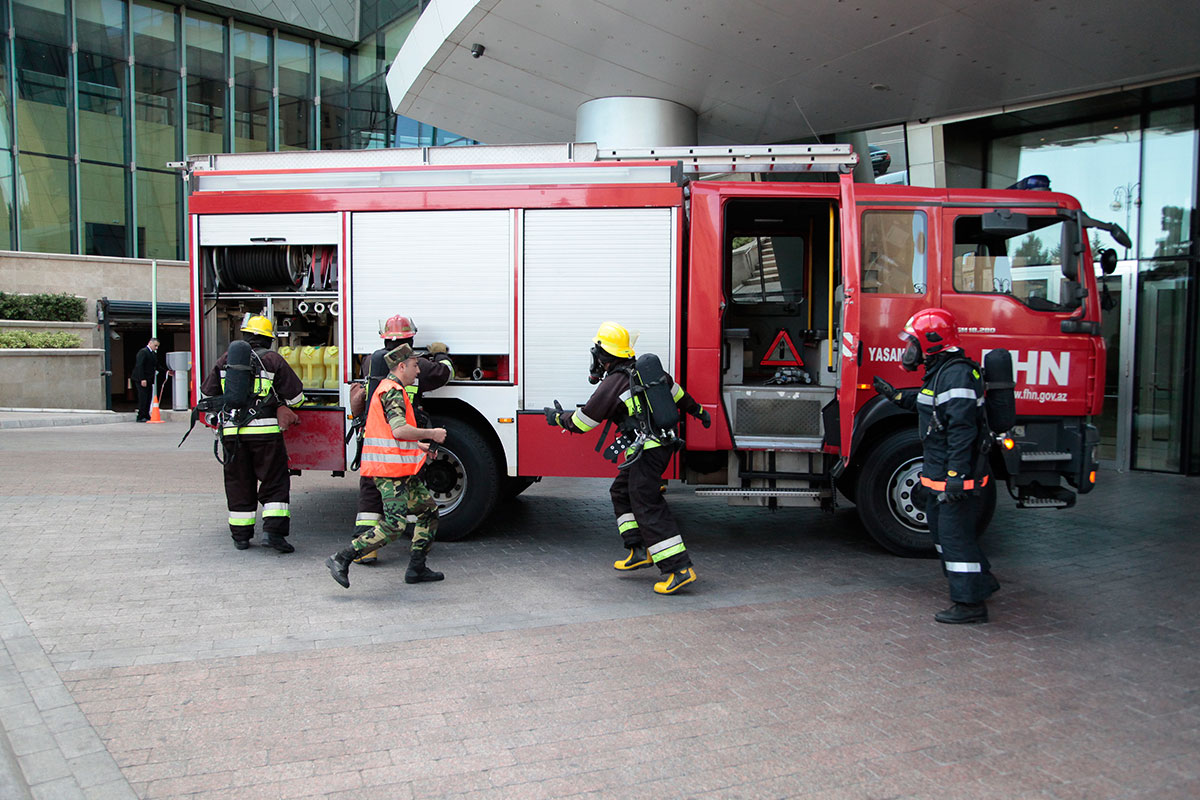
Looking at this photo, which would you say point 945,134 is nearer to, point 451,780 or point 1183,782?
point 1183,782

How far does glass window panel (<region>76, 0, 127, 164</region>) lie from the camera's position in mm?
23938

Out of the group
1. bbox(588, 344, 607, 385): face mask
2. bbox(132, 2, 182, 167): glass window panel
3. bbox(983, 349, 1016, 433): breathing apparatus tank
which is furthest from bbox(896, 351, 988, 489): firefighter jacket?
bbox(132, 2, 182, 167): glass window panel

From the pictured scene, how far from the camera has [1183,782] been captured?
3.18 m

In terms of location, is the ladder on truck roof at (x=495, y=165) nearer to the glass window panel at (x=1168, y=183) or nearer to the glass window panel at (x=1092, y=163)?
the glass window panel at (x=1092, y=163)

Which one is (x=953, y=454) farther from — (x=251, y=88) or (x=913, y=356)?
(x=251, y=88)

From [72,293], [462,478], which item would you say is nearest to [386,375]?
[462,478]

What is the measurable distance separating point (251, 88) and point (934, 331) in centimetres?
2693

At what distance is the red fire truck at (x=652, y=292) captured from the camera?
20.5ft

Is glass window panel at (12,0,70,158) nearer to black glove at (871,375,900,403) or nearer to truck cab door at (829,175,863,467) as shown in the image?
truck cab door at (829,175,863,467)

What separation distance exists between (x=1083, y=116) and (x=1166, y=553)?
7873 millimetres

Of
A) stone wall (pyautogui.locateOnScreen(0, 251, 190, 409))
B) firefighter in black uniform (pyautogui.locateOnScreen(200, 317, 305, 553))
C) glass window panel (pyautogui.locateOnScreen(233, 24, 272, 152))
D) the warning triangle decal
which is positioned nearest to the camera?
firefighter in black uniform (pyautogui.locateOnScreen(200, 317, 305, 553))

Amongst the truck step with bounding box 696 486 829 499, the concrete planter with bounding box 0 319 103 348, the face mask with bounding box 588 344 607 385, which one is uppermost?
the concrete planter with bounding box 0 319 103 348

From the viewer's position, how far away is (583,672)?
419 centimetres

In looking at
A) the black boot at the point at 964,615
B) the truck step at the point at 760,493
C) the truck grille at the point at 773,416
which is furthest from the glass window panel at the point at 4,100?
the black boot at the point at 964,615
